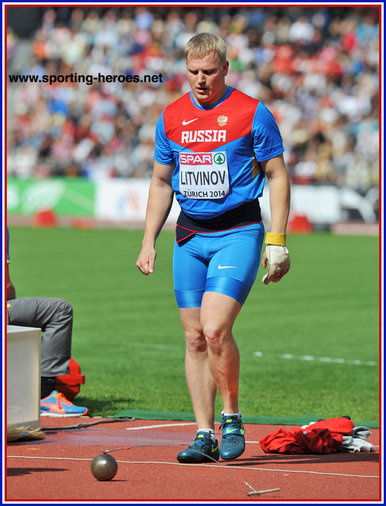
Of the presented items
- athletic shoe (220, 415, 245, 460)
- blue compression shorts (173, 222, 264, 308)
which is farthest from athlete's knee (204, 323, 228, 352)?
athletic shoe (220, 415, 245, 460)

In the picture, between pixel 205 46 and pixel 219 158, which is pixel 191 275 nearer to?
pixel 219 158

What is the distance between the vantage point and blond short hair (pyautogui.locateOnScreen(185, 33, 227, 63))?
556 cm

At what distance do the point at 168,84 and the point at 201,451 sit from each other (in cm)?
2659

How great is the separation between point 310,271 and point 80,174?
11801 mm

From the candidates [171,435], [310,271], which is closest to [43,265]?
[310,271]

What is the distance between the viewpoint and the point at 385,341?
4914 millimetres

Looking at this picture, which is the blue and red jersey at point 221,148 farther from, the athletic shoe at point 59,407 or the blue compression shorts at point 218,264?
the athletic shoe at point 59,407

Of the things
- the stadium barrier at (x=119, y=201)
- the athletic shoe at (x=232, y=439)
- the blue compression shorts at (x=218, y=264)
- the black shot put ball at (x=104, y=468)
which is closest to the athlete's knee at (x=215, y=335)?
the blue compression shorts at (x=218, y=264)

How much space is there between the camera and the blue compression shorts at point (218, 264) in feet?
18.5

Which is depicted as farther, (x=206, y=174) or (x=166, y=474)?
(x=206, y=174)

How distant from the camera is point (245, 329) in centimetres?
1255

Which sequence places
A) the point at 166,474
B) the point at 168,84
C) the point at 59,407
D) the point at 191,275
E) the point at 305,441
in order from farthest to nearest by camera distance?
the point at 168,84
the point at 59,407
the point at 305,441
the point at 191,275
the point at 166,474

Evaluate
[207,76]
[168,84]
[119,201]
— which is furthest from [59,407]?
[168,84]

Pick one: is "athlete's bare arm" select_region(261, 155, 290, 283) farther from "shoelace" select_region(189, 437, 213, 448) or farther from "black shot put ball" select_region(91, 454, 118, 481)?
"black shot put ball" select_region(91, 454, 118, 481)
